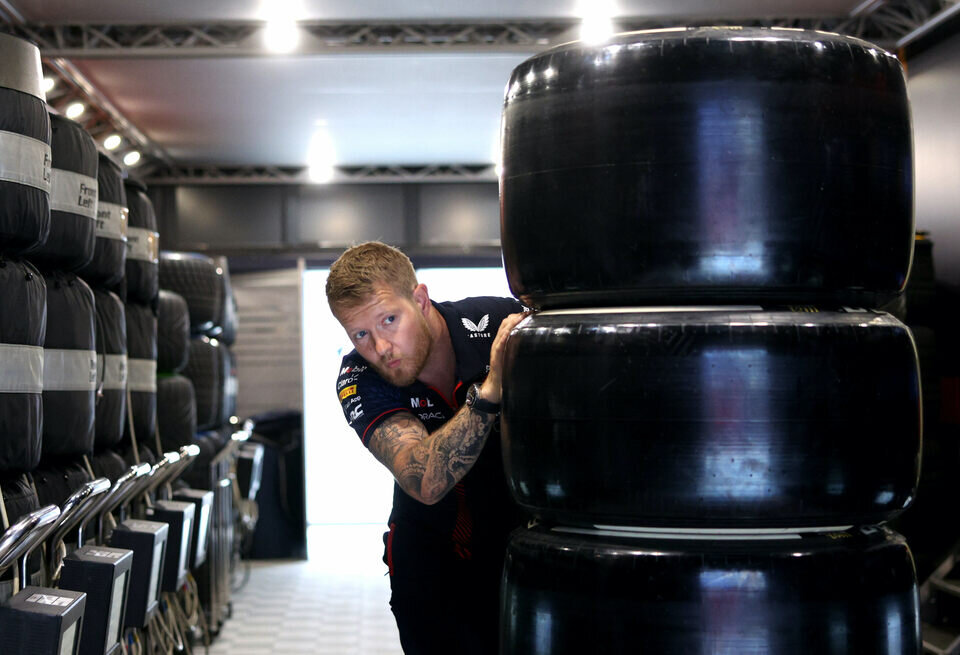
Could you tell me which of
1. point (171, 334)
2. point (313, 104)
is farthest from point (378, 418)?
point (313, 104)

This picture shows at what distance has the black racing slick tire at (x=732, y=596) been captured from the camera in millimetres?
1279

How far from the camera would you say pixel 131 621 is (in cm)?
332

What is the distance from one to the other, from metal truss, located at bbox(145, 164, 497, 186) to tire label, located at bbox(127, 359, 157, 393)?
6237mm

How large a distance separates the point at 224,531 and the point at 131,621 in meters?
3.21

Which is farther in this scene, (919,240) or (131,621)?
(919,240)

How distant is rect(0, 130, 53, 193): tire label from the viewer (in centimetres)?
259

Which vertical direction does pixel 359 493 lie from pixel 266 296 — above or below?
below

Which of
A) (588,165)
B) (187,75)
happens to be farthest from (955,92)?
(588,165)

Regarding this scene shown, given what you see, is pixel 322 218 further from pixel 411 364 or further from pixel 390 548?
pixel 411 364

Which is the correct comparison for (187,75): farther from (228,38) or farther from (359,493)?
(359,493)

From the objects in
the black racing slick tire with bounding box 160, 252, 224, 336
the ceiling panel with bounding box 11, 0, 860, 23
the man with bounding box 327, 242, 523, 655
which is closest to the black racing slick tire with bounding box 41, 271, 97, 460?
the man with bounding box 327, 242, 523, 655

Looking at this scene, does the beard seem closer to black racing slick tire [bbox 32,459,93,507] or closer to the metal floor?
black racing slick tire [bbox 32,459,93,507]

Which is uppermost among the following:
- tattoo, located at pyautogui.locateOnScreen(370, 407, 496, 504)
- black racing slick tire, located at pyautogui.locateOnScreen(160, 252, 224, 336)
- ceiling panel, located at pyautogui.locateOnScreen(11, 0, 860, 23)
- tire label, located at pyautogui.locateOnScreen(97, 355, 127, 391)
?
ceiling panel, located at pyautogui.locateOnScreen(11, 0, 860, 23)

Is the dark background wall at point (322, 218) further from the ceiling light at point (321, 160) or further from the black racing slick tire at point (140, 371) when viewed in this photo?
the black racing slick tire at point (140, 371)
